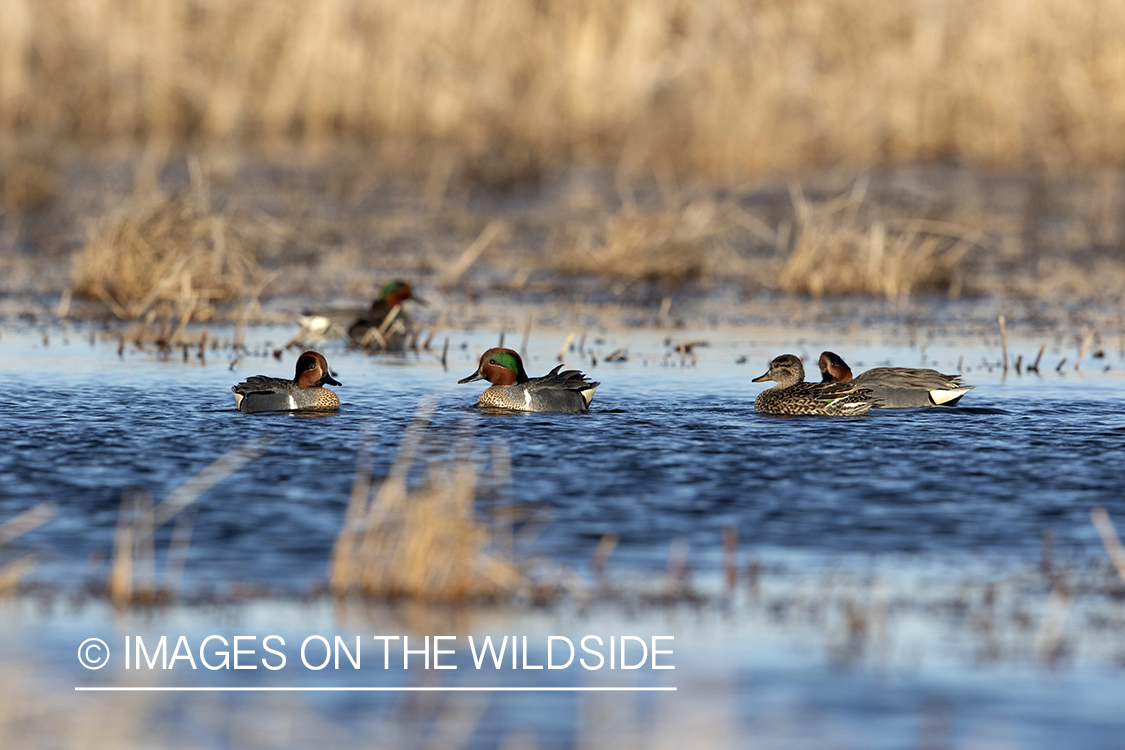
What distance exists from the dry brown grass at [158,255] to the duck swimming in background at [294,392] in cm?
417

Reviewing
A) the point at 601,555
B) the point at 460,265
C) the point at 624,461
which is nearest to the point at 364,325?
the point at 460,265

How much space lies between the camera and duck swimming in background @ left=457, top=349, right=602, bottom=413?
8617 mm

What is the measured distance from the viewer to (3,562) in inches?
218

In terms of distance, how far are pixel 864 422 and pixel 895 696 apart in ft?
13.6

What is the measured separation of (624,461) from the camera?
7.29m

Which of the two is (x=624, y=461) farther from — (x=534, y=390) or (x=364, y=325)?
(x=364, y=325)

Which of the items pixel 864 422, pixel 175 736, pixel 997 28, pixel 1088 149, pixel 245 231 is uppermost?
pixel 997 28

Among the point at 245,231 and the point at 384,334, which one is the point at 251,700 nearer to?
the point at 384,334

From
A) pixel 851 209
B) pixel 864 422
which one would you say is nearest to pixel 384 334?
pixel 864 422

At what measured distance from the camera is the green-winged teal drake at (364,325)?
11.4 metres

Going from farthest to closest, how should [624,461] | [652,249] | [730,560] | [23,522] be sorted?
[652,249] → [624,461] → [23,522] → [730,560]

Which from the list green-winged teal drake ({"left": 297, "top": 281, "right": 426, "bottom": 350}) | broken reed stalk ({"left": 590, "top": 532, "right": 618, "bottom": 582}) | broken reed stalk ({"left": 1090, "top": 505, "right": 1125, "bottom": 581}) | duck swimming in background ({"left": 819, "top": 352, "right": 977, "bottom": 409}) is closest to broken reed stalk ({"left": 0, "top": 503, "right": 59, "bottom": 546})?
broken reed stalk ({"left": 590, "top": 532, "right": 618, "bottom": 582})

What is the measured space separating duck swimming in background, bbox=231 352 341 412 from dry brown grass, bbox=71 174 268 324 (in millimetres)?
4171

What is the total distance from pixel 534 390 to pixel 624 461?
4.84 feet
